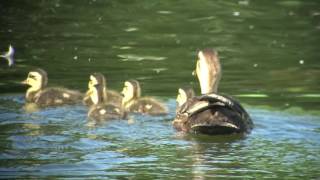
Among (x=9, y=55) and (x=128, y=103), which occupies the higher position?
(x=9, y=55)

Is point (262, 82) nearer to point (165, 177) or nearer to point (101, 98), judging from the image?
point (101, 98)

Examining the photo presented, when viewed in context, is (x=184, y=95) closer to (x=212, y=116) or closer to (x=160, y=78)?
(x=212, y=116)

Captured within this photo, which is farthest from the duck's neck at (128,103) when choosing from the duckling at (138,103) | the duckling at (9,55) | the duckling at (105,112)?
the duckling at (9,55)

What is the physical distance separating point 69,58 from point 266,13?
19.0 feet

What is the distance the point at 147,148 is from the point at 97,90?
2.22 metres

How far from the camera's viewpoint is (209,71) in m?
11.2

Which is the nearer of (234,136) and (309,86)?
(234,136)

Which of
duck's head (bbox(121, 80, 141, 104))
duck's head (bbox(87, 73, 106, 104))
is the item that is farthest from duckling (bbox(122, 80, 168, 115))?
duck's head (bbox(87, 73, 106, 104))

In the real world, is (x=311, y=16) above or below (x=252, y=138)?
above

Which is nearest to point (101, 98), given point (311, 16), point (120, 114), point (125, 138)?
point (120, 114)

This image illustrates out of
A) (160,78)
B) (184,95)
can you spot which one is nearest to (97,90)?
(184,95)

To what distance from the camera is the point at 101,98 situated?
11.7 metres

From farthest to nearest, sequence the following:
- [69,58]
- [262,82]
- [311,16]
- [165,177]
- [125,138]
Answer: [311,16] → [69,58] → [262,82] → [125,138] → [165,177]

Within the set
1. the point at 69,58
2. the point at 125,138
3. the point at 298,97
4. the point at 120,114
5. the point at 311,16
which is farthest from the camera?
the point at 311,16
